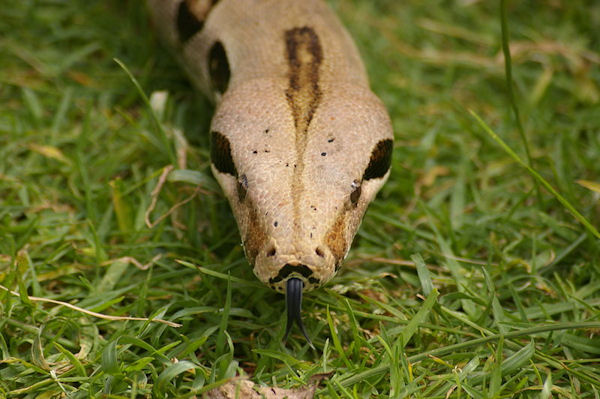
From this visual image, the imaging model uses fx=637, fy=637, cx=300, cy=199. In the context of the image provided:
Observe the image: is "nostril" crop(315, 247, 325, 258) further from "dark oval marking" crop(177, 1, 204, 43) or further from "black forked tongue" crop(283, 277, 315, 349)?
"dark oval marking" crop(177, 1, 204, 43)

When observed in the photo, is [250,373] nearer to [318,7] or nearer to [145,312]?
[145,312]

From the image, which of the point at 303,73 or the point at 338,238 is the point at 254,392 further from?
the point at 303,73

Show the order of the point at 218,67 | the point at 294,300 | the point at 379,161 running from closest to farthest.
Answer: the point at 294,300
the point at 379,161
the point at 218,67

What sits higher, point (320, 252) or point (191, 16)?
point (191, 16)

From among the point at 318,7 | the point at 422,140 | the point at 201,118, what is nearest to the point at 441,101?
the point at 422,140

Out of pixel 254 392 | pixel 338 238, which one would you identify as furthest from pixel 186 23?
pixel 254 392

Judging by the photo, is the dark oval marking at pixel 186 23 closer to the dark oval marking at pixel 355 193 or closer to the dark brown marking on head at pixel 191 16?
the dark brown marking on head at pixel 191 16

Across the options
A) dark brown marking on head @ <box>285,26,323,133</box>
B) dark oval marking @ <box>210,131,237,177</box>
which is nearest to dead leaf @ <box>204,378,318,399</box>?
dark oval marking @ <box>210,131,237,177</box>

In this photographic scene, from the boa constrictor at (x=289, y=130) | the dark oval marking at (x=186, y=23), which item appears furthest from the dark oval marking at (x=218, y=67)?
the dark oval marking at (x=186, y=23)
